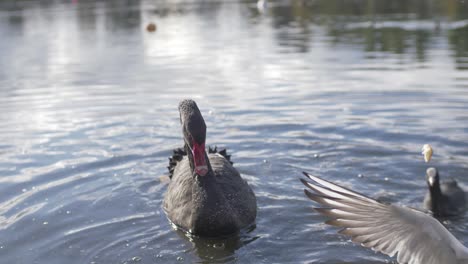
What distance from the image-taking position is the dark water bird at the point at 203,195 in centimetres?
682

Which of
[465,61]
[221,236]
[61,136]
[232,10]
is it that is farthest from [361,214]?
[232,10]

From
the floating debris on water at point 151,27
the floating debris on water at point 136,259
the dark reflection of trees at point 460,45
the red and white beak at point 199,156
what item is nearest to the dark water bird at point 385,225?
the red and white beak at point 199,156

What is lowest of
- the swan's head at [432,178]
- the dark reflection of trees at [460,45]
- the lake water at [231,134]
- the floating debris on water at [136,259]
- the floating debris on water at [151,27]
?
the floating debris on water at [136,259]

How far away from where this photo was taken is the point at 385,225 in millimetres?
4812

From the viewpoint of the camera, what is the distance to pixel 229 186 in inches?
289

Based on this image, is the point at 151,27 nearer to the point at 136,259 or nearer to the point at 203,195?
the point at 203,195

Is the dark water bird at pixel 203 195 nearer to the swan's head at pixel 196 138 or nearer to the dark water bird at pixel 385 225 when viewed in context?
the swan's head at pixel 196 138

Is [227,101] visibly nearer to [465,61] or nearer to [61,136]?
[61,136]

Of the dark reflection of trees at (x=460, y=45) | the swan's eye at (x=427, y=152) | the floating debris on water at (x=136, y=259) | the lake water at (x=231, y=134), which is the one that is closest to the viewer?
the floating debris on water at (x=136, y=259)

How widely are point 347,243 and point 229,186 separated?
1.62 meters

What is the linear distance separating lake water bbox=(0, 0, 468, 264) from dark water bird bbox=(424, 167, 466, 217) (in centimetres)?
41

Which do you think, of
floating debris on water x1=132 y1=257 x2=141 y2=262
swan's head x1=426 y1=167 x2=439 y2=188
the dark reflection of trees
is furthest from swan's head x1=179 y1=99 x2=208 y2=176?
the dark reflection of trees

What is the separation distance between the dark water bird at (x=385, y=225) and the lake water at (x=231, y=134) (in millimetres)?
1335

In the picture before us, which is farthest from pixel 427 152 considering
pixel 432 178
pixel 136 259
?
pixel 136 259
